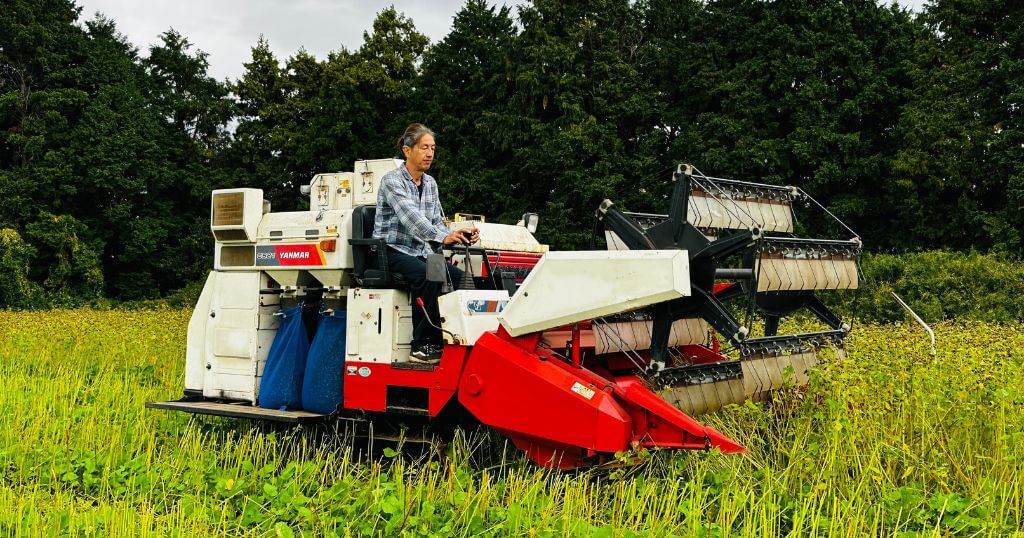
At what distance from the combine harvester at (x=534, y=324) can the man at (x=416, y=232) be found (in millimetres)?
126

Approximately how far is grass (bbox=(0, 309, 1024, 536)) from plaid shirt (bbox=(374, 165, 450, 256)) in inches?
56.1

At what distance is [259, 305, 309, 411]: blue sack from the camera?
659 centimetres

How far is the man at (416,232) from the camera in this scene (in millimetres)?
5930

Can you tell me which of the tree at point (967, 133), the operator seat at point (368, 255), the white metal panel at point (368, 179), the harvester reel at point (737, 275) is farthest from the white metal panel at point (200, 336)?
the tree at point (967, 133)

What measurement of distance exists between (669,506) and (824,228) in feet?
65.0

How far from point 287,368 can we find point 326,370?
0.40m

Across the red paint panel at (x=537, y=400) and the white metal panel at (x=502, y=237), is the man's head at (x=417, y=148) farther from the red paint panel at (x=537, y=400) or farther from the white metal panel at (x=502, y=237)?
the red paint panel at (x=537, y=400)

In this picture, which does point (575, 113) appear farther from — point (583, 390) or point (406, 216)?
point (583, 390)

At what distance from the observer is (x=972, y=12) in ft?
74.0

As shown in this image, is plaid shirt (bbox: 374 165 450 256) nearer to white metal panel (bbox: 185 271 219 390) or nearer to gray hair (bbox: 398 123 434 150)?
gray hair (bbox: 398 123 434 150)

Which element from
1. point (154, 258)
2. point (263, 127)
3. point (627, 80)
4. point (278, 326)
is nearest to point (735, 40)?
point (627, 80)

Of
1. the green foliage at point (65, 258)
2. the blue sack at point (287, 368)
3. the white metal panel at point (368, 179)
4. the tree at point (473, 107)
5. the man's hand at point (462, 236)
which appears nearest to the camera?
the man's hand at point (462, 236)

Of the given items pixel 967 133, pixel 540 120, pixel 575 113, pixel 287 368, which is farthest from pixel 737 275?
pixel 540 120

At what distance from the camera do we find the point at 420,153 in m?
6.12
